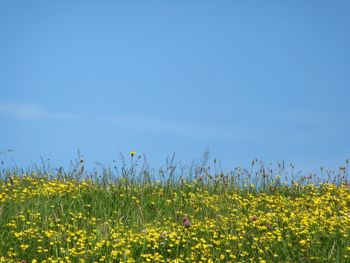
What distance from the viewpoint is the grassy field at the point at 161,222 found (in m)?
7.14

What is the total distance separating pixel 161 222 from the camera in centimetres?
868

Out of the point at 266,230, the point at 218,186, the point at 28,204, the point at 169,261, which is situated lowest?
the point at 169,261

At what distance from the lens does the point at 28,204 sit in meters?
8.91

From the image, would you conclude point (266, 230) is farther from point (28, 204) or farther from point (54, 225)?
point (28, 204)

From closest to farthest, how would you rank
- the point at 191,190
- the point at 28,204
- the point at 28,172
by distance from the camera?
1. the point at 28,204
2. the point at 191,190
3. the point at 28,172

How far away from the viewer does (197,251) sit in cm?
711

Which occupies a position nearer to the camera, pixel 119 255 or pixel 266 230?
pixel 119 255

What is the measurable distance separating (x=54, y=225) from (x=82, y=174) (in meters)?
3.31

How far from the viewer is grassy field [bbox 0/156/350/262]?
714 centimetres

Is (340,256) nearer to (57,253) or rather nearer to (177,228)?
(177,228)

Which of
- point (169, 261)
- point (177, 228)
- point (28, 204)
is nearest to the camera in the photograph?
point (169, 261)

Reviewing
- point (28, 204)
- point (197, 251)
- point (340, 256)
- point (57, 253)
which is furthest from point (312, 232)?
point (28, 204)

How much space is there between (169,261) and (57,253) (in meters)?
1.39

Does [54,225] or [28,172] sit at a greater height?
[28,172]
